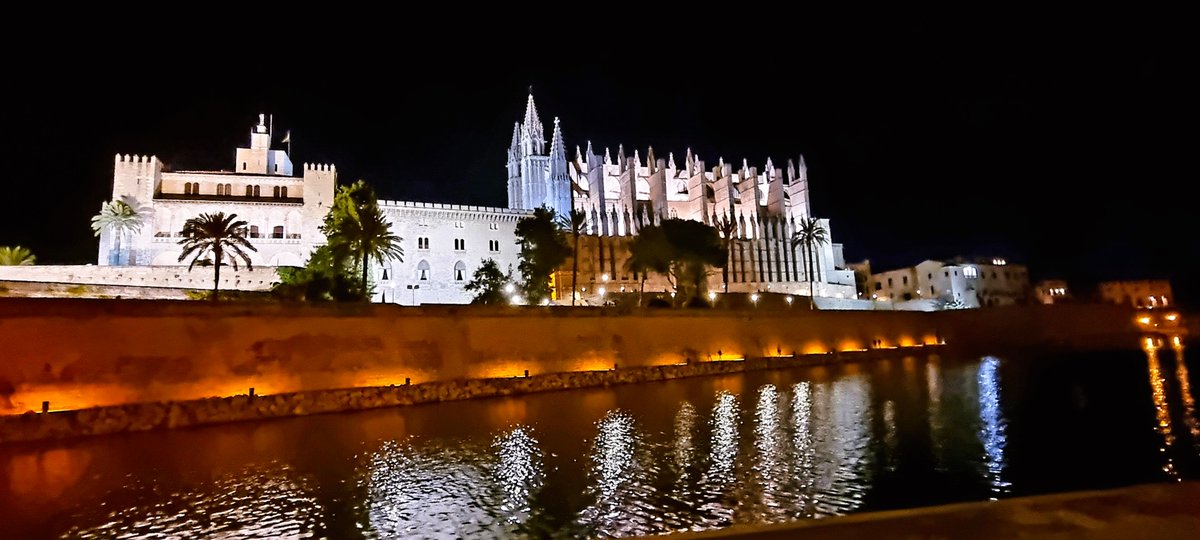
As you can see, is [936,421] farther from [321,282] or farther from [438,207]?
[438,207]

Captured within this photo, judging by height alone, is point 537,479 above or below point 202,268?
below

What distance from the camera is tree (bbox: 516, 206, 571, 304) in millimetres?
43531

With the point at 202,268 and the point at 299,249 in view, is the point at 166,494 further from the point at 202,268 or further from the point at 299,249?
the point at 299,249

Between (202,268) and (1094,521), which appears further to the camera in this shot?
(202,268)

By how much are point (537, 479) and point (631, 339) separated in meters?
17.9

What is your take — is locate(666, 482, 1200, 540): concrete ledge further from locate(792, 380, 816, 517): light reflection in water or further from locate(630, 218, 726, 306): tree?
locate(630, 218, 726, 306): tree

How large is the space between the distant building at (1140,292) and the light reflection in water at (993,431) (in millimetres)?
62231

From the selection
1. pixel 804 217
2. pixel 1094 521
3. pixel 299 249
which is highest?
pixel 804 217

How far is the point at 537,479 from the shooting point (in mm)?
9727

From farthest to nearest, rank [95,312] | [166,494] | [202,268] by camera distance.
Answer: [202,268]
[95,312]
[166,494]

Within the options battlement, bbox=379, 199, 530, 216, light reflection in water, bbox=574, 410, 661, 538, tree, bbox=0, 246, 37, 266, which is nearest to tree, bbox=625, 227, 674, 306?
battlement, bbox=379, 199, 530, 216

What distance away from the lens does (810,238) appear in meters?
62.5

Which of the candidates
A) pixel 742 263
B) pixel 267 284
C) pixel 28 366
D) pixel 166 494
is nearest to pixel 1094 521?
pixel 166 494

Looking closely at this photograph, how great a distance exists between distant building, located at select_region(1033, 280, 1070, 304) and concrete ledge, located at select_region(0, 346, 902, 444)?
61.0 metres
